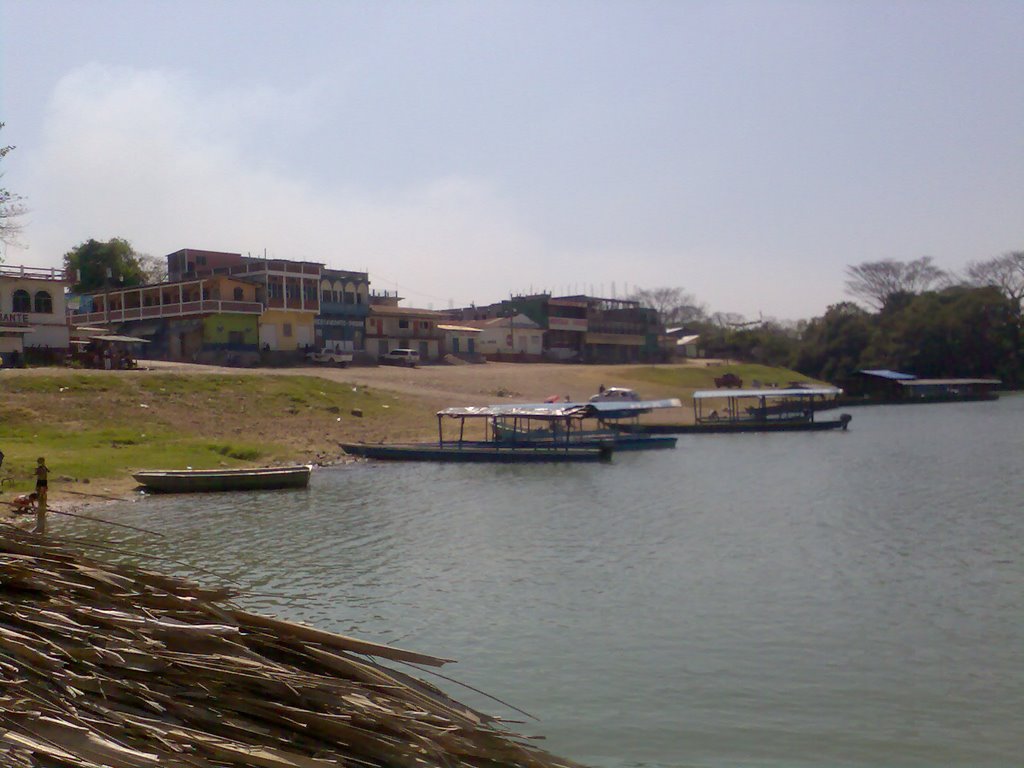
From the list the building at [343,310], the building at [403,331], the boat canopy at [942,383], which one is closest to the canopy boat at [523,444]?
the building at [343,310]

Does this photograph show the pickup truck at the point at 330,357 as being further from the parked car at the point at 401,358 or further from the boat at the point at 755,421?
the boat at the point at 755,421

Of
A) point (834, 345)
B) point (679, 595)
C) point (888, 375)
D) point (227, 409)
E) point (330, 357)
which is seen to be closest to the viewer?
point (679, 595)

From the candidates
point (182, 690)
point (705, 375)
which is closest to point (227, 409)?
point (182, 690)

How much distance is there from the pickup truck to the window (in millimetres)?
17750

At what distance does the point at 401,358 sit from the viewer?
7288 centimetres

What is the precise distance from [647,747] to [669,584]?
726cm

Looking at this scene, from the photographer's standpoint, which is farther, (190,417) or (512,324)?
(512,324)

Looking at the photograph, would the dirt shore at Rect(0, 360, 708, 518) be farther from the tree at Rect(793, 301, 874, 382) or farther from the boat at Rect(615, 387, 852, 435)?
the tree at Rect(793, 301, 874, 382)

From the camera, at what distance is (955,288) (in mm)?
105750

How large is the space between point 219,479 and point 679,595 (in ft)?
55.7

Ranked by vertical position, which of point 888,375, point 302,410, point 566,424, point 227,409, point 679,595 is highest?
point 888,375

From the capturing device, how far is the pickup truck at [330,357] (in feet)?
216

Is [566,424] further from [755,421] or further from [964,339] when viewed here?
[964,339]

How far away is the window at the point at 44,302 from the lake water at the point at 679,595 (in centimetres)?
2581
